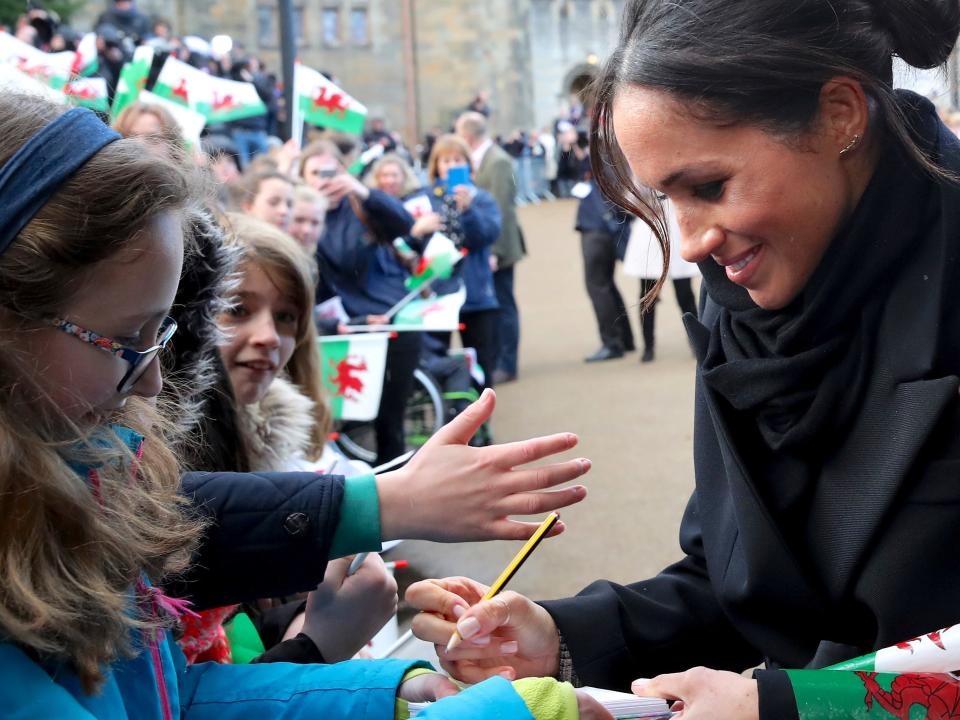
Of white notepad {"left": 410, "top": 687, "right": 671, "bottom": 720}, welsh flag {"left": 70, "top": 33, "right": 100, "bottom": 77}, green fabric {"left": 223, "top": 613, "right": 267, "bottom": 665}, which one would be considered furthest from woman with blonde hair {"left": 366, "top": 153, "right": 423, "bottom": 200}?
white notepad {"left": 410, "top": 687, "right": 671, "bottom": 720}

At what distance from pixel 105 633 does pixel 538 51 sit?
143 feet

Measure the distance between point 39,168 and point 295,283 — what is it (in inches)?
67.5

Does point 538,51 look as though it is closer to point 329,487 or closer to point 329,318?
point 329,318

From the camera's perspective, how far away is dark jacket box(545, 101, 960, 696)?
1668 mm

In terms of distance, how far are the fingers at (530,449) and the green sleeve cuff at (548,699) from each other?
13.0 inches

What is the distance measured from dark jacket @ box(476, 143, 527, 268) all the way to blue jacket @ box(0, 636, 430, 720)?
846 centimetres

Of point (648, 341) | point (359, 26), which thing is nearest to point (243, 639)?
point (648, 341)

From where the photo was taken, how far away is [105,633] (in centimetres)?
146

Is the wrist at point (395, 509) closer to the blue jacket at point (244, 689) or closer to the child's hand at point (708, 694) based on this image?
the blue jacket at point (244, 689)

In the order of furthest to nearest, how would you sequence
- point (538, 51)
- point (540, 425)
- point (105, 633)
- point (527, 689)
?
point (538, 51) → point (540, 425) → point (527, 689) → point (105, 633)

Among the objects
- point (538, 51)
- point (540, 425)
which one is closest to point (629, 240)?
point (540, 425)

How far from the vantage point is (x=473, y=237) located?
28.1 feet

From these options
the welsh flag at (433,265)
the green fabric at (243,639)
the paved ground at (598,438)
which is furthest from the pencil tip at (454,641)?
the welsh flag at (433,265)

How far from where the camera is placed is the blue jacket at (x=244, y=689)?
5.28ft
